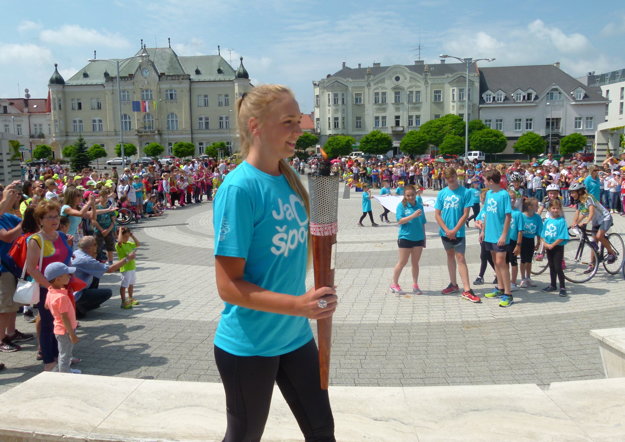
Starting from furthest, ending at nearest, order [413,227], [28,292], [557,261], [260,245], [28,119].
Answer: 1. [28,119]
2. [413,227]
3. [557,261]
4. [28,292]
5. [260,245]

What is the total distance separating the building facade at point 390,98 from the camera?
88.0 m

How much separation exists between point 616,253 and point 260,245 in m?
9.45

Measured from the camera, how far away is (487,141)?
230 feet

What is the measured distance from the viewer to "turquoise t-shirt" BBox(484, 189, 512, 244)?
772 cm

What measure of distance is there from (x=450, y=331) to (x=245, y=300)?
17.5 feet

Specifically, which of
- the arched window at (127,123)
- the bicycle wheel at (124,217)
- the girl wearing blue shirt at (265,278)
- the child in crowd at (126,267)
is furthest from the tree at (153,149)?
the girl wearing blue shirt at (265,278)

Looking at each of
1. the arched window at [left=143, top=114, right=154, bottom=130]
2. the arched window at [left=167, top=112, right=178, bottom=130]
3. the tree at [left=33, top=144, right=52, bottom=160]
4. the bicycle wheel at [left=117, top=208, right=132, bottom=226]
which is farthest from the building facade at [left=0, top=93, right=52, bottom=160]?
the bicycle wheel at [left=117, top=208, right=132, bottom=226]

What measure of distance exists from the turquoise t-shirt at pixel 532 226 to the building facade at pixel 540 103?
261ft

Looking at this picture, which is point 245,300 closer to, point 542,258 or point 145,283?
point 145,283

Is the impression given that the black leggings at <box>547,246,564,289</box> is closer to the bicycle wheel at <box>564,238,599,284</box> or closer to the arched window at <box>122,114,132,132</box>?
the bicycle wheel at <box>564,238,599,284</box>

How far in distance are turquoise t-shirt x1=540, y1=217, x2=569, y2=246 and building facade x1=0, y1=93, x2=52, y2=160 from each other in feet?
373

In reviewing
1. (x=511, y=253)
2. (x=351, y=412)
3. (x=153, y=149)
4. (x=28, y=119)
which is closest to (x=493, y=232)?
(x=511, y=253)

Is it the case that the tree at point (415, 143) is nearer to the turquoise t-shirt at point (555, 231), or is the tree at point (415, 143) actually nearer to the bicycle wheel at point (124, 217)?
the bicycle wheel at point (124, 217)

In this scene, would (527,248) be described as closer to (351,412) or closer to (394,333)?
(394,333)
